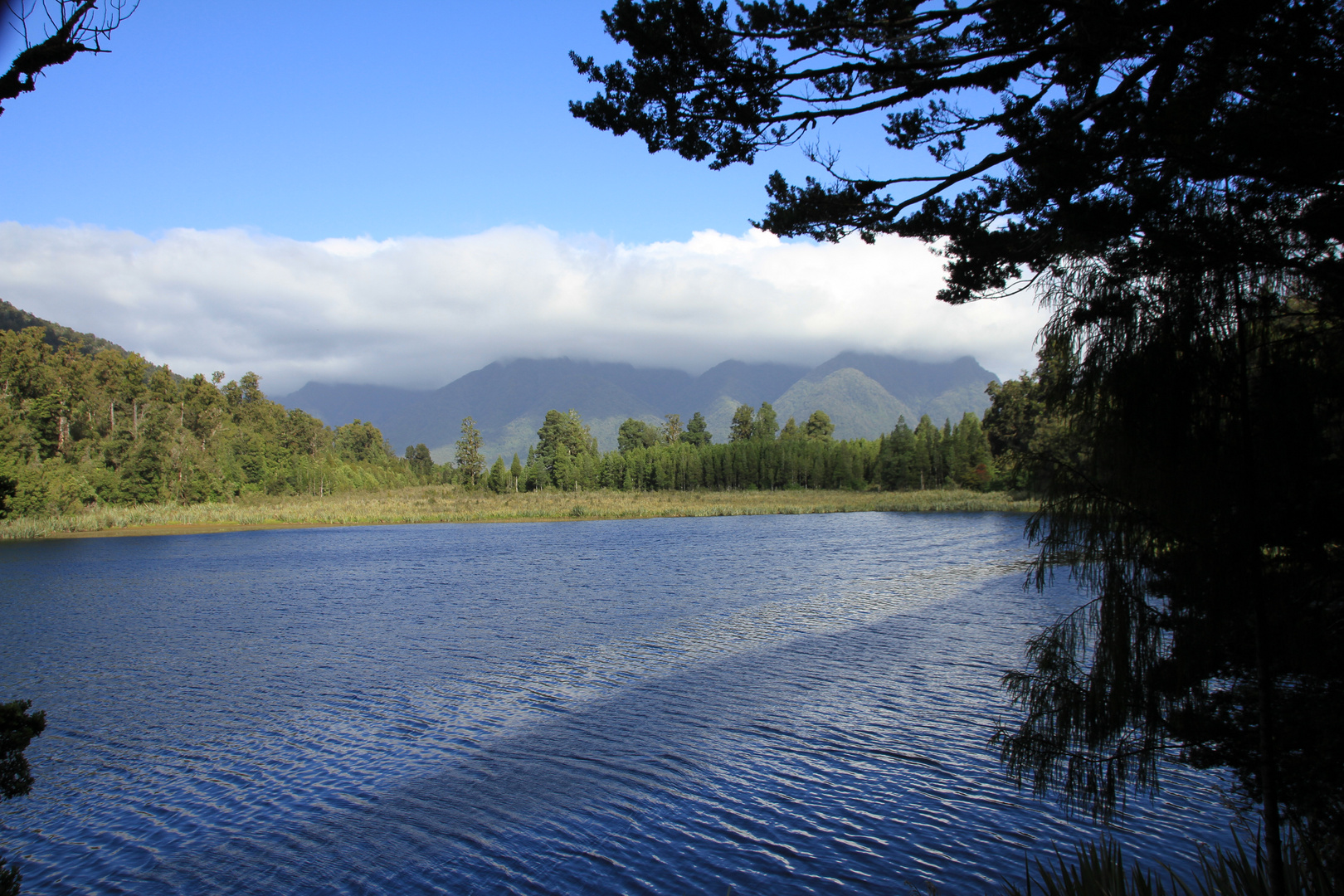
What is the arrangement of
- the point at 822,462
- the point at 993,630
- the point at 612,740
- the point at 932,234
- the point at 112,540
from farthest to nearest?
the point at 822,462
the point at 112,540
the point at 993,630
the point at 612,740
the point at 932,234

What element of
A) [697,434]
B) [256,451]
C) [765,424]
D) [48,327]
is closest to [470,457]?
[256,451]

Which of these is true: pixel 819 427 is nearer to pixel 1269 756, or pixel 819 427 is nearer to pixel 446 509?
pixel 446 509

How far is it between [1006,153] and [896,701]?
8564 mm

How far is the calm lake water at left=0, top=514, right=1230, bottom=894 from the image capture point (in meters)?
6.97

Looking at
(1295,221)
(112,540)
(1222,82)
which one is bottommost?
(112,540)

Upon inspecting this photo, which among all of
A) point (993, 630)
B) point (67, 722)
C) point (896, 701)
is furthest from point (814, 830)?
point (67, 722)

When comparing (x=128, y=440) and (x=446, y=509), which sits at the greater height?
(x=128, y=440)

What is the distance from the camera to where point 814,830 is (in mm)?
7387

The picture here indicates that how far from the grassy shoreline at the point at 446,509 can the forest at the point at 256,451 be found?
295 cm

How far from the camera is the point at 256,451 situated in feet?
289

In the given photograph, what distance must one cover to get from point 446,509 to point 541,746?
64118 mm

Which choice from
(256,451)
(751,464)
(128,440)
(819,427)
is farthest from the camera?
(819,427)

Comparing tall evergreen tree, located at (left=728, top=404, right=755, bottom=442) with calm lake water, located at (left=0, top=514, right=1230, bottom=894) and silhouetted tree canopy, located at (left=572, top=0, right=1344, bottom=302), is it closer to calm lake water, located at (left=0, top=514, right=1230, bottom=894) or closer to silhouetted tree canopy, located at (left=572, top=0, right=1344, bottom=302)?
calm lake water, located at (left=0, top=514, right=1230, bottom=894)

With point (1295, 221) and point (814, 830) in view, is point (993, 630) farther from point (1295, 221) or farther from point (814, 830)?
point (1295, 221)
